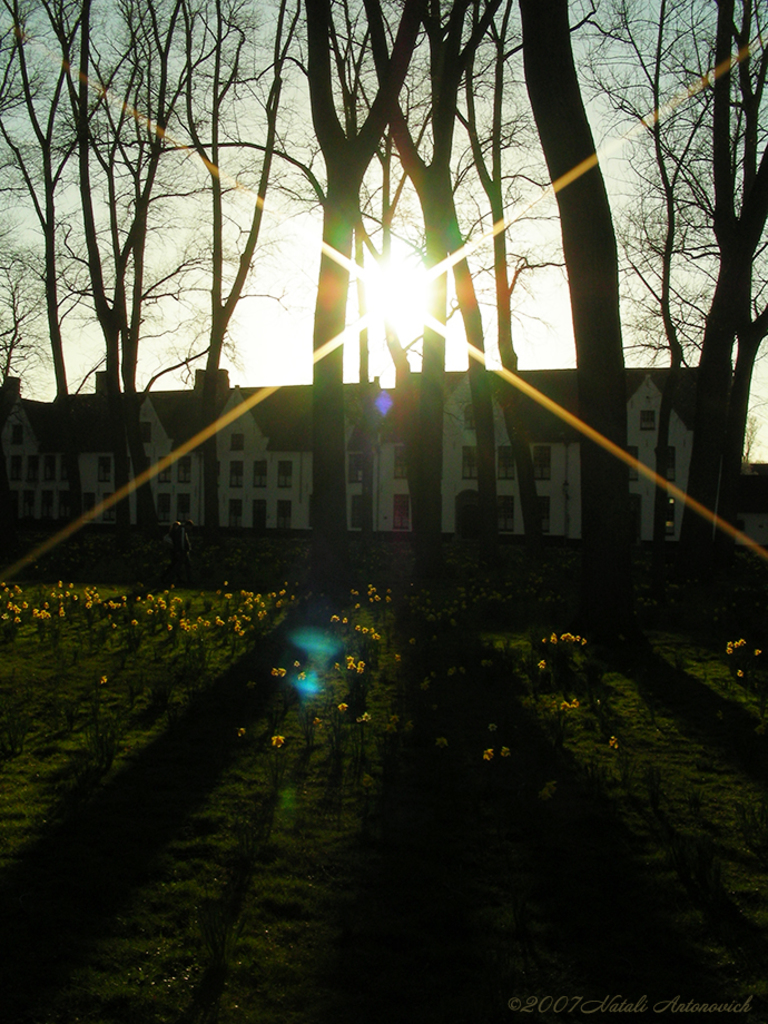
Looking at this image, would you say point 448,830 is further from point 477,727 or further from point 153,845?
point 477,727

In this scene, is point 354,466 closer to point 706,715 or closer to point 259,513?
point 259,513

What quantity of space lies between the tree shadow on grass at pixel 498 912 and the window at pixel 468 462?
46264 mm

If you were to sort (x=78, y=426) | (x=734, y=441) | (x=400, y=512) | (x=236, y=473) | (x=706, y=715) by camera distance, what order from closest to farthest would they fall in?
(x=706, y=715) → (x=734, y=441) → (x=400, y=512) → (x=236, y=473) → (x=78, y=426)

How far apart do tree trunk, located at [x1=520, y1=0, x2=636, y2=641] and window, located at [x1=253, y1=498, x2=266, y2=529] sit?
4760cm

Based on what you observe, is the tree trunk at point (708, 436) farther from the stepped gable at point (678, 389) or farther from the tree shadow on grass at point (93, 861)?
the stepped gable at point (678, 389)

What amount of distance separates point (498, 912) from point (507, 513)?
155 ft

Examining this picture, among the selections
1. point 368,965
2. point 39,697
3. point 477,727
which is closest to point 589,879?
point 368,965

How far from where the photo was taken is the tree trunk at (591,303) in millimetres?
9242

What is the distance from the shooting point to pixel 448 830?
4.35 meters

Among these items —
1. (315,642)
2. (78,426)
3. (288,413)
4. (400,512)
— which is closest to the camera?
(315,642)

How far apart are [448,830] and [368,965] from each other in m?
1.30

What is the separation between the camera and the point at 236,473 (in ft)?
188

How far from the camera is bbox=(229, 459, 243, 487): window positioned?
57.2 metres

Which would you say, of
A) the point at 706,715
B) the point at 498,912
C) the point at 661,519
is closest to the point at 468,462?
the point at 661,519
